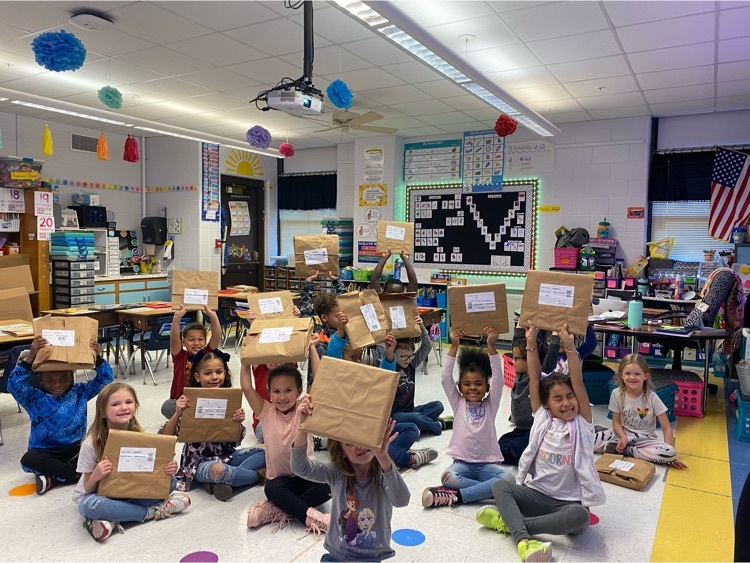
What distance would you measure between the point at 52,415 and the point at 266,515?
1.42m

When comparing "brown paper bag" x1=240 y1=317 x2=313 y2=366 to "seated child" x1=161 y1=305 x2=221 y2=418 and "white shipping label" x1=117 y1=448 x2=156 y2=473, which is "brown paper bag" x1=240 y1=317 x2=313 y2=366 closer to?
"white shipping label" x1=117 y1=448 x2=156 y2=473

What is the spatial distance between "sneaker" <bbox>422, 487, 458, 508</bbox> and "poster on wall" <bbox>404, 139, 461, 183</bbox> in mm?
5903

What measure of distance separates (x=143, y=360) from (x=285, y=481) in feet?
11.0

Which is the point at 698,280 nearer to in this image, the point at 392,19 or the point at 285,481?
the point at 392,19

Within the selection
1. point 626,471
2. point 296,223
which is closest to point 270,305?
point 626,471

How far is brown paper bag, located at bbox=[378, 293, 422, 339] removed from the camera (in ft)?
11.1

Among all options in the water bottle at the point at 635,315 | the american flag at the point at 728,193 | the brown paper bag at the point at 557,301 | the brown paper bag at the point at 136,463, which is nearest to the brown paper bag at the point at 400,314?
the brown paper bag at the point at 557,301

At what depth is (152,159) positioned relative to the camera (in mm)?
9047

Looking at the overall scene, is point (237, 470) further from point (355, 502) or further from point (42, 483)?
point (355, 502)

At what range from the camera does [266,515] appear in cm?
272

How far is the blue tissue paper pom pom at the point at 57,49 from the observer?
347 centimetres

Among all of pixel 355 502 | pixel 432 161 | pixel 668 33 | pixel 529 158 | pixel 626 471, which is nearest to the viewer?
pixel 355 502

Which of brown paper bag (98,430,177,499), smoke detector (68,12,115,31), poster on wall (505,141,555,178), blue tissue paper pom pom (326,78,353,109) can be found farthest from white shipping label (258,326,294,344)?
poster on wall (505,141,555,178)

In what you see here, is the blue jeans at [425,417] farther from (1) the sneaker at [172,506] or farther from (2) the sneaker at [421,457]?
(1) the sneaker at [172,506]
